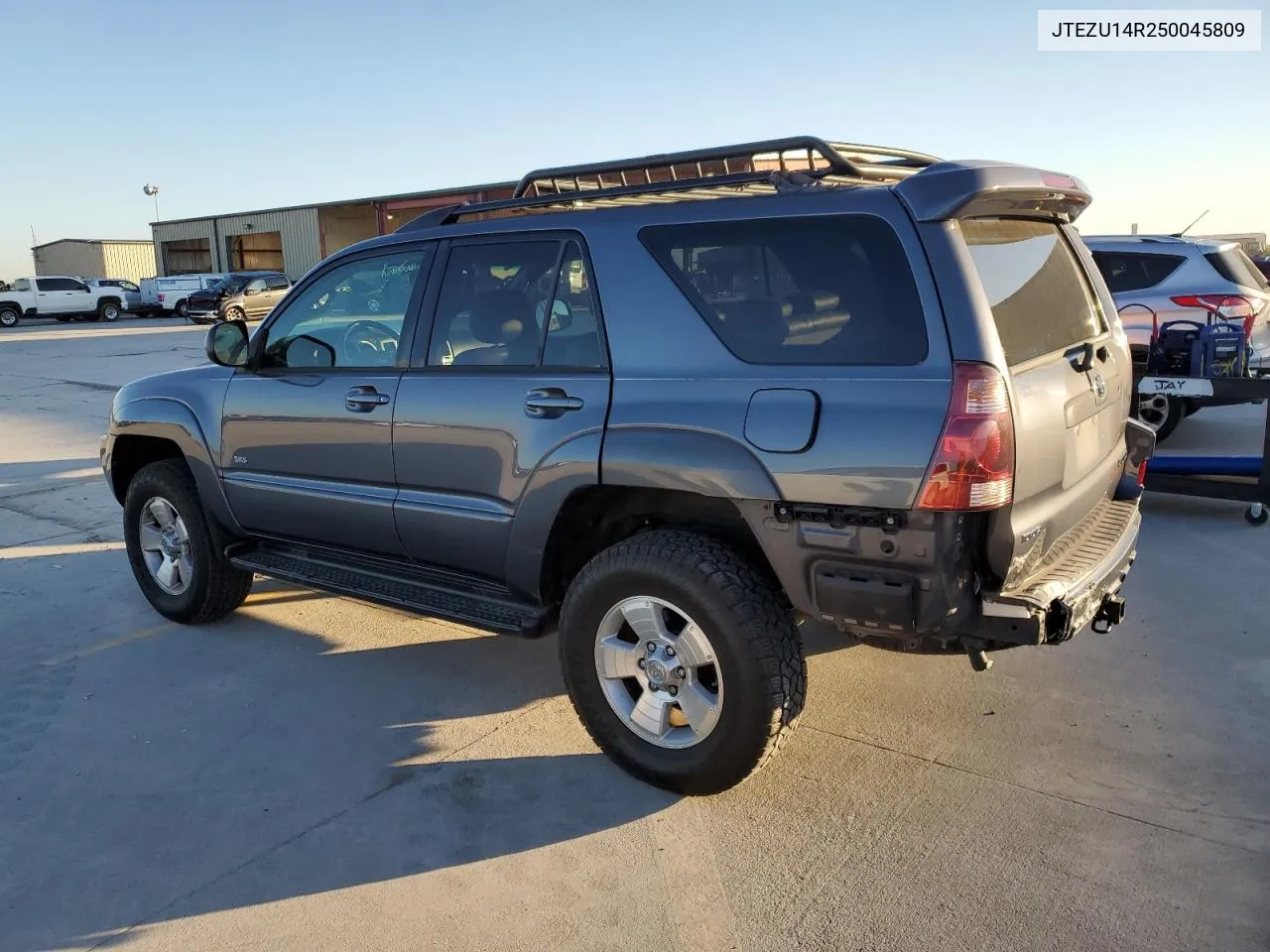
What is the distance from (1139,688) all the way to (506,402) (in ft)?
9.15

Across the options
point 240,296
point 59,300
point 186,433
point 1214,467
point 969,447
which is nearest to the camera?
point 969,447

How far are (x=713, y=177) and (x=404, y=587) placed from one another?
6.65 ft

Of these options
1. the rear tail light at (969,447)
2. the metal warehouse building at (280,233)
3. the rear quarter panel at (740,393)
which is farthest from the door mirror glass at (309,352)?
the metal warehouse building at (280,233)

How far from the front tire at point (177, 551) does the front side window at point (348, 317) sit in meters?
0.86

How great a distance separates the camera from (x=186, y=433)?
473 cm

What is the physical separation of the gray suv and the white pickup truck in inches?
1462

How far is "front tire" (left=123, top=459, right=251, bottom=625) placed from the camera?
4785 mm

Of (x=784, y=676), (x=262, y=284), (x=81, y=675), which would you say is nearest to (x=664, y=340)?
(x=784, y=676)

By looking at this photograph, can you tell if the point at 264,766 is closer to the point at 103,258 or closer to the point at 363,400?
the point at 363,400

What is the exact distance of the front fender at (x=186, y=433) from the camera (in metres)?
4.67

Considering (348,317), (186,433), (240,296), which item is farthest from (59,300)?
(348,317)

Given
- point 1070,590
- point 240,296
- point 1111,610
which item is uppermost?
point 240,296

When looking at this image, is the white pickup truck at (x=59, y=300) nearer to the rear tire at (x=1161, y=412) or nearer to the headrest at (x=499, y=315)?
the rear tire at (x=1161, y=412)

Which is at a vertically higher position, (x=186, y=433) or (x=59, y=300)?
(x=59, y=300)
